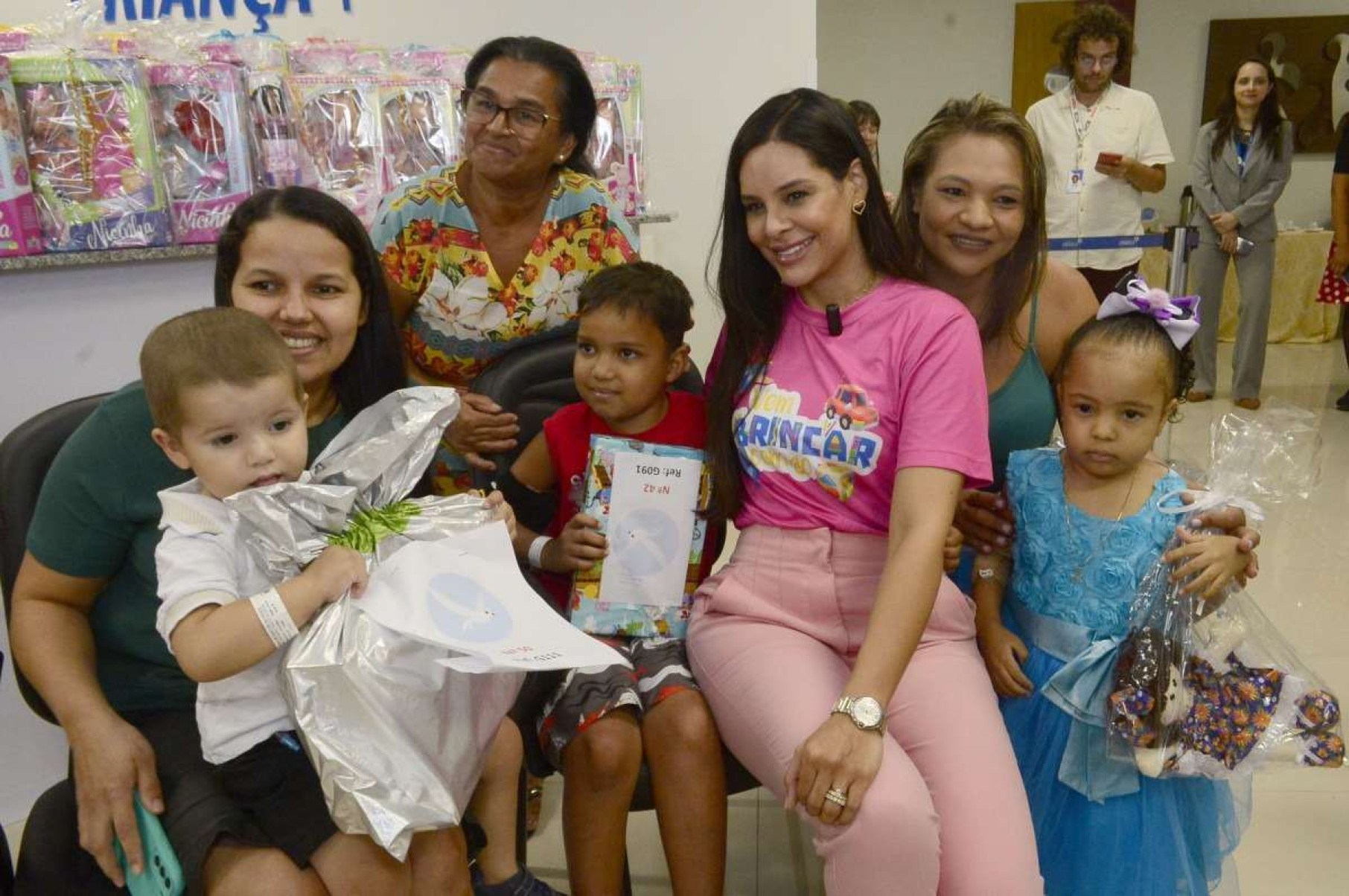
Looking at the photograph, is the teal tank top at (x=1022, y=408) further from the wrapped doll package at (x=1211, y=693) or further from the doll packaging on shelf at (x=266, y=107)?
the doll packaging on shelf at (x=266, y=107)

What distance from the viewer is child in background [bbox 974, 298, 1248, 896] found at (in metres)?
1.56

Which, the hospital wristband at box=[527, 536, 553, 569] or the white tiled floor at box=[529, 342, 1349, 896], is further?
the white tiled floor at box=[529, 342, 1349, 896]

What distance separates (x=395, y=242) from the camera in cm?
208

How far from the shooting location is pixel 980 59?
8.85m

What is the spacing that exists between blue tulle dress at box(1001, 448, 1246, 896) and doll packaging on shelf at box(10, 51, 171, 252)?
196cm

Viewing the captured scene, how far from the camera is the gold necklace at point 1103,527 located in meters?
1.62

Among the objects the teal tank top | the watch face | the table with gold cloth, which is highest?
the teal tank top

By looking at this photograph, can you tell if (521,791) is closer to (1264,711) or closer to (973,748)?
(973,748)

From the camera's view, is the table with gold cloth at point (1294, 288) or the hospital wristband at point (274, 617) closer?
the hospital wristband at point (274, 617)

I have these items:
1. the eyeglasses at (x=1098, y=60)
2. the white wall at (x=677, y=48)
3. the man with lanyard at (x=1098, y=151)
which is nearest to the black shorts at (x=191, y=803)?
the white wall at (x=677, y=48)

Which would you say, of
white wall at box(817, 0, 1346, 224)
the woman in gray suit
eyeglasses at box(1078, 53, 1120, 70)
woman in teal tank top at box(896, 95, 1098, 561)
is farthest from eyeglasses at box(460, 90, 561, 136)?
white wall at box(817, 0, 1346, 224)

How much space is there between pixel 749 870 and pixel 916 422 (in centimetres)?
121

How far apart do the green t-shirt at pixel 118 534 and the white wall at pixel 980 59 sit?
26.4 ft

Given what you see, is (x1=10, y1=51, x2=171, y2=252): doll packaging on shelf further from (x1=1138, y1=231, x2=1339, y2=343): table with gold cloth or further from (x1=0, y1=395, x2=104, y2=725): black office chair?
(x1=1138, y1=231, x2=1339, y2=343): table with gold cloth
